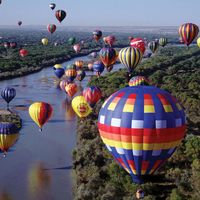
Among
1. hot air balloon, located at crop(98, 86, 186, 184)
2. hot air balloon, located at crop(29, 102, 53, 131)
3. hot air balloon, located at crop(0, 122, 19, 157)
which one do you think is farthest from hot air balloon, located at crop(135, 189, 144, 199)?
hot air balloon, located at crop(29, 102, 53, 131)

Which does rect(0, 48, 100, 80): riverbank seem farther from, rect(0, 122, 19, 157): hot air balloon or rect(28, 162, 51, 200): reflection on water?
rect(28, 162, 51, 200): reflection on water

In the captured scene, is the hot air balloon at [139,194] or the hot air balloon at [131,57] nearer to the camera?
the hot air balloon at [139,194]

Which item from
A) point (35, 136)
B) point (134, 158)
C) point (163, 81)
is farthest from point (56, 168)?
point (163, 81)

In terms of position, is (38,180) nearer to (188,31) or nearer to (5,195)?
(5,195)

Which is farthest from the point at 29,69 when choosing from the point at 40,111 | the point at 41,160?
the point at 41,160

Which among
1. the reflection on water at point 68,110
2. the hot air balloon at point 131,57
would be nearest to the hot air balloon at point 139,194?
the reflection on water at point 68,110

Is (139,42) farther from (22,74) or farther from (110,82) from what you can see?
(22,74)

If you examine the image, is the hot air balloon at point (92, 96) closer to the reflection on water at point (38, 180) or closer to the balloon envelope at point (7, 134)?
the reflection on water at point (38, 180)
